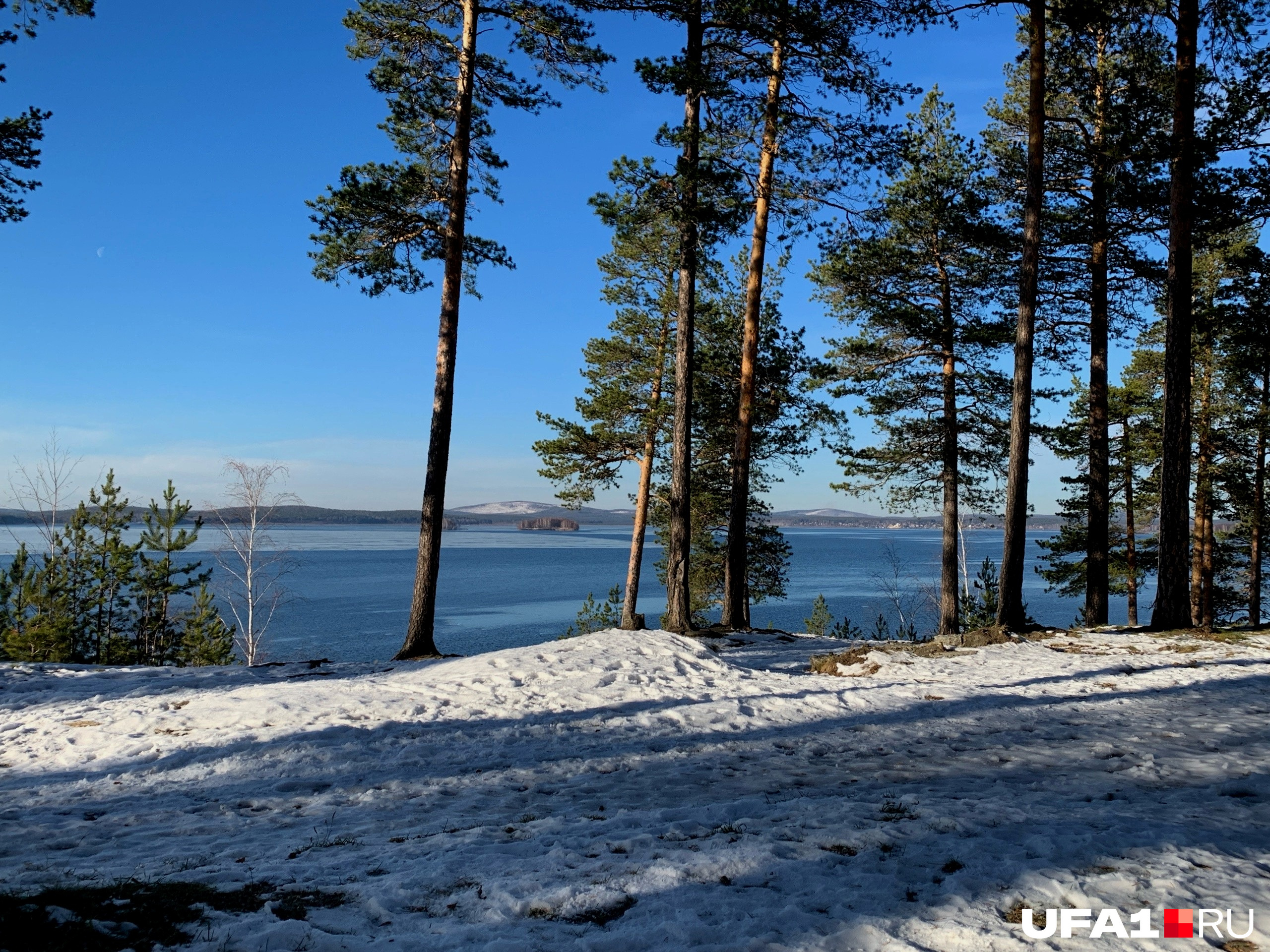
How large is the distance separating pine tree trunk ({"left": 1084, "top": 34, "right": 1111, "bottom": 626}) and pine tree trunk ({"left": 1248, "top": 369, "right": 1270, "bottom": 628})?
306 inches

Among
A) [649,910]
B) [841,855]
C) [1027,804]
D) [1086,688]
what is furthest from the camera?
[1086,688]

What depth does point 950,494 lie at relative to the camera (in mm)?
16375

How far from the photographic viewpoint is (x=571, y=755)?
6.22 m

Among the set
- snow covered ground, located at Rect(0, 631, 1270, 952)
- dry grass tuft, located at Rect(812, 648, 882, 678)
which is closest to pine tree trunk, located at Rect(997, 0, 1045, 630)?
snow covered ground, located at Rect(0, 631, 1270, 952)

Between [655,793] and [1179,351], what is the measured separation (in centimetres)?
1029

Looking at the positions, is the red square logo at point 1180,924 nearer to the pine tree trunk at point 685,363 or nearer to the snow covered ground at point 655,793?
the snow covered ground at point 655,793

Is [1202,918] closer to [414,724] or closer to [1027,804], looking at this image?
[1027,804]

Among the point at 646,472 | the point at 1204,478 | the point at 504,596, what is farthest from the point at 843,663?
the point at 504,596

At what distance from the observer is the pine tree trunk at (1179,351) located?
10.6 meters

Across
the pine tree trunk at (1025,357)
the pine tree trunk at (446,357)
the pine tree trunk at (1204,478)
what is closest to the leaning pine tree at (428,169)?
the pine tree trunk at (446,357)

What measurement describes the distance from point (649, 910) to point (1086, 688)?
693 cm

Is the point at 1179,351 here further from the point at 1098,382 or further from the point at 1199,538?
the point at 1199,538

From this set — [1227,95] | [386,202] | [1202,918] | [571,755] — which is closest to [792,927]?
[1202,918]

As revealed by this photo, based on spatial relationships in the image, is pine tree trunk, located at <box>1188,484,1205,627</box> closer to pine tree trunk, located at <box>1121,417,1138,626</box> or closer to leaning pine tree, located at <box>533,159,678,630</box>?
pine tree trunk, located at <box>1121,417,1138,626</box>
